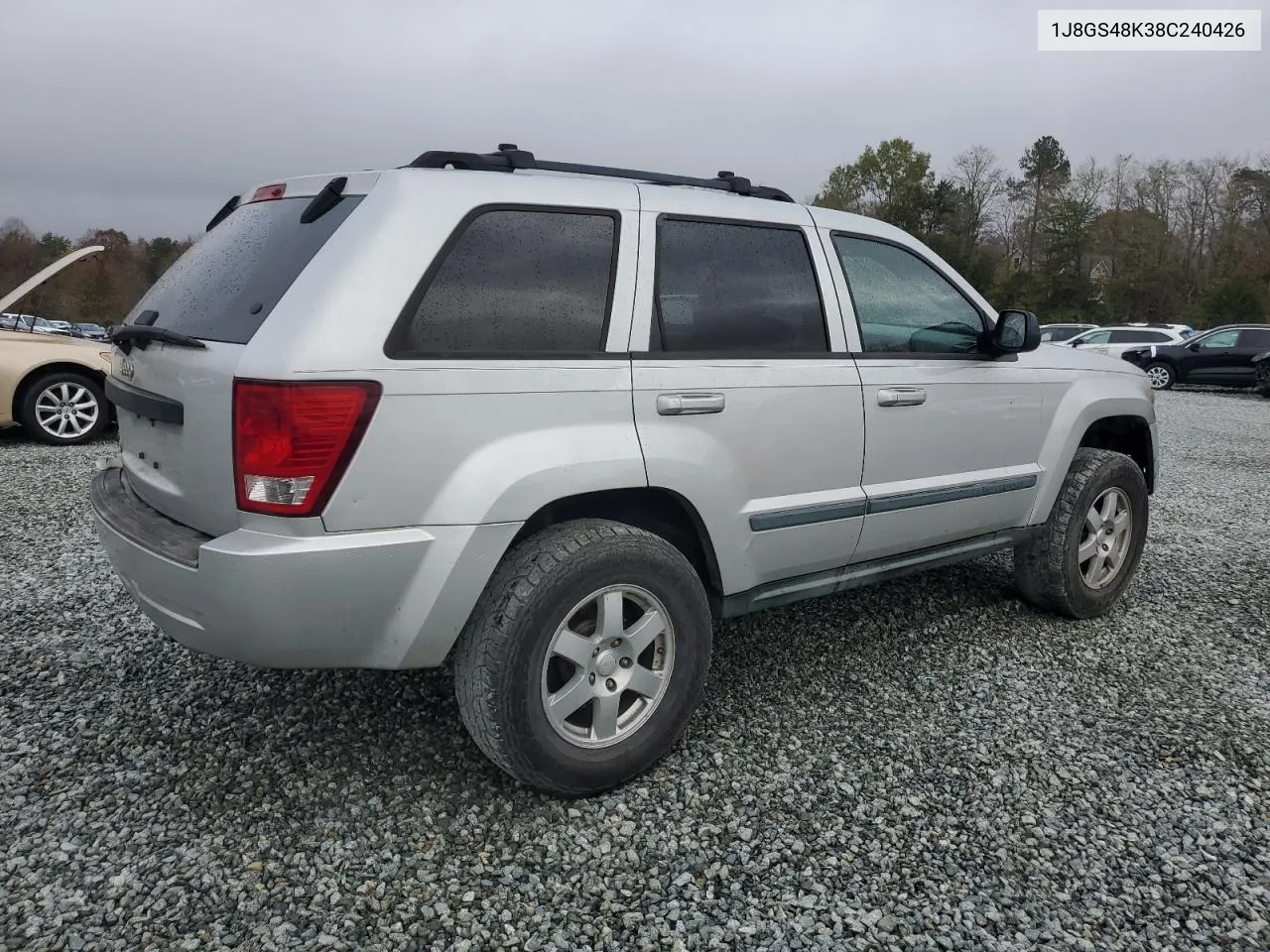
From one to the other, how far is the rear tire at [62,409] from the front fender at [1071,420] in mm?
8295

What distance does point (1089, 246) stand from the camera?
4353 centimetres

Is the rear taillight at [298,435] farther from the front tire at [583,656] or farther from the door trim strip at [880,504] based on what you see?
the door trim strip at [880,504]

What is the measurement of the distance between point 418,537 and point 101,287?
44188mm

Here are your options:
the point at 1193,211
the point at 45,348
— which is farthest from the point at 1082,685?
the point at 1193,211

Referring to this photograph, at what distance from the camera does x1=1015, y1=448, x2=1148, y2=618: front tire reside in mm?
4086

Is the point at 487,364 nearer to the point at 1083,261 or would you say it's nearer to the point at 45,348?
the point at 45,348

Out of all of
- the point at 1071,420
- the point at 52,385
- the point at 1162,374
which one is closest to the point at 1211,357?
the point at 1162,374

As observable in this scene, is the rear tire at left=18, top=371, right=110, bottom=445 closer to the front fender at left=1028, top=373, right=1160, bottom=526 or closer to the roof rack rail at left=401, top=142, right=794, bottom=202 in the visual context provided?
the roof rack rail at left=401, top=142, right=794, bottom=202

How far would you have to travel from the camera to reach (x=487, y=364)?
2404 mm

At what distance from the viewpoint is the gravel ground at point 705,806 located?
2.18 meters

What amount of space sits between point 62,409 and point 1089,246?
45794 mm

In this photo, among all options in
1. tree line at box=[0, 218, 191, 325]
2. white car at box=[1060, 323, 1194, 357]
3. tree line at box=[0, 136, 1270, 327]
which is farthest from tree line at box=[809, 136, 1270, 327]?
tree line at box=[0, 218, 191, 325]

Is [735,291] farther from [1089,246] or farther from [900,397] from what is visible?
[1089,246]

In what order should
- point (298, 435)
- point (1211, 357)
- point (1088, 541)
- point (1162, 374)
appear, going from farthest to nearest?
point (1162, 374)
point (1211, 357)
point (1088, 541)
point (298, 435)
